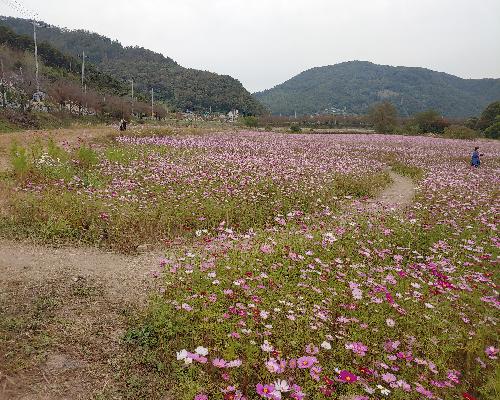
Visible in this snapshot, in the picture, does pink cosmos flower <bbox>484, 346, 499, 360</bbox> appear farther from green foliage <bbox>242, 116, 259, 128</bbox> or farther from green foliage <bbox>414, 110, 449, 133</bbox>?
green foliage <bbox>242, 116, 259, 128</bbox>

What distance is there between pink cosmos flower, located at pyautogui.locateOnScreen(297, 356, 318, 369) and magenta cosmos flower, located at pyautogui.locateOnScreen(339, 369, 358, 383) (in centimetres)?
29

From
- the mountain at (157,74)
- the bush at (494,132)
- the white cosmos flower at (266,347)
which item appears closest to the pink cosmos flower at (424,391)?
the white cosmos flower at (266,347)

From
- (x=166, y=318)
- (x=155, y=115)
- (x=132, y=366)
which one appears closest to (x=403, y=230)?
(x=166, y=318)

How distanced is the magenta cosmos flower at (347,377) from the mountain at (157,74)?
116 meters

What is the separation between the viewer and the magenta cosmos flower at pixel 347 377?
3.65 m

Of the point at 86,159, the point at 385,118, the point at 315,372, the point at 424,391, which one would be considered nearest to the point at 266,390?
the point at 315,372

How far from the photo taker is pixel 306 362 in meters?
3.76

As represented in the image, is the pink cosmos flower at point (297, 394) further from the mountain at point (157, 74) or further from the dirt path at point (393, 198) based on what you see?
the mountain at point (157, 74)

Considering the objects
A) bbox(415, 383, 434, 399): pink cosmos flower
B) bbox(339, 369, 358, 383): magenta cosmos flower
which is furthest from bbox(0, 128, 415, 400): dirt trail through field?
bbox(415, 383, 434, 399): pink cosmos flower

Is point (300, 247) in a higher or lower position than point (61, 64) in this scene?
lower

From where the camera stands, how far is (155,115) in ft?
221

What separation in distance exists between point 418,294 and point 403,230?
333 centimetres

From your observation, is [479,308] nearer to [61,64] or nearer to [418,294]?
[418,294]

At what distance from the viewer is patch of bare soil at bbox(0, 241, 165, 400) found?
144 inches
